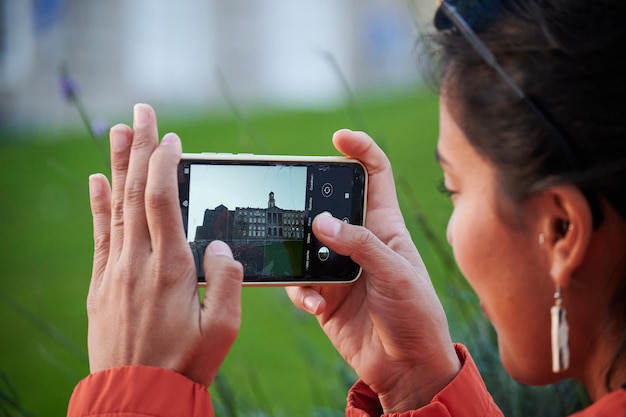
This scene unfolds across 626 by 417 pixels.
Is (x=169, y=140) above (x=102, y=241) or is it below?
above

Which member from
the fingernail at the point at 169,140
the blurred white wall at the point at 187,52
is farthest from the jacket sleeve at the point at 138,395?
the blurred white wall at the point at 187,52

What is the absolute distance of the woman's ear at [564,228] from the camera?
3.13 feet

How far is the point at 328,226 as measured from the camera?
1196 mm

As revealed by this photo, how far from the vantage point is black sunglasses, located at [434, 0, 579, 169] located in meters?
0.96

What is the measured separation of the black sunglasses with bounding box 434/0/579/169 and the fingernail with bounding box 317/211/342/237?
0.31m

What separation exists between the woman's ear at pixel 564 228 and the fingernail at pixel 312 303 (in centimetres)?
40

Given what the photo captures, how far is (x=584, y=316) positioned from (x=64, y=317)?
3.06 m

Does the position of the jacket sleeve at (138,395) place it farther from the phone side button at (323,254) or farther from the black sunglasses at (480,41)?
the black sunglasses at (480,41)

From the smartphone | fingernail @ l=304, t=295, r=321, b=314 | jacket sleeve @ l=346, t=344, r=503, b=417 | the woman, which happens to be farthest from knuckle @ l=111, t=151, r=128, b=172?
jacket sleeve @ l=346, t=344, r=503, b=417

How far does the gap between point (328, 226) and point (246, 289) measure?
9.26 feet

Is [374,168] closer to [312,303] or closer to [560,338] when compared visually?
[312,303]

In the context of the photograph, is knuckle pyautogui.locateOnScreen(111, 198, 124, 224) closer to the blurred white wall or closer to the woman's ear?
the woman's ear

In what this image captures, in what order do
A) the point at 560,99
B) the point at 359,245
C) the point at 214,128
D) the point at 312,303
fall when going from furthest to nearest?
the point at 214,128
the point at 312,303
the point at 359,245
the point at 560,99

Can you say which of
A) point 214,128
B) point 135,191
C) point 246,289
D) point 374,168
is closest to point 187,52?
point 214,128
